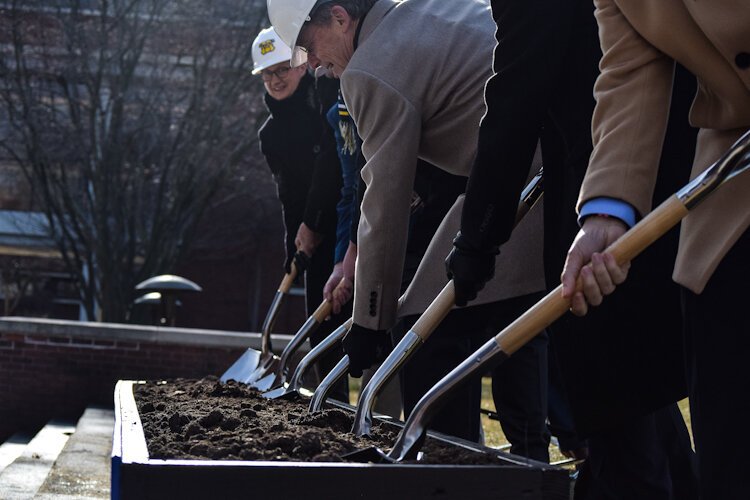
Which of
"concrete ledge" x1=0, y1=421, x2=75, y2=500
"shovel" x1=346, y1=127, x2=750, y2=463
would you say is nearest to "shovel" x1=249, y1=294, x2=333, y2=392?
"concrete ledge" x1=0, y1=421, x2=75, y2=500

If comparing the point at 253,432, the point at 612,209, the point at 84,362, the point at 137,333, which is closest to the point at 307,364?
the point at 253,432

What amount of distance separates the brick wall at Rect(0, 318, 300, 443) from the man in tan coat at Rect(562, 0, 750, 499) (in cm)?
915

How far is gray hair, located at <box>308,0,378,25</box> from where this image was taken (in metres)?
4.05

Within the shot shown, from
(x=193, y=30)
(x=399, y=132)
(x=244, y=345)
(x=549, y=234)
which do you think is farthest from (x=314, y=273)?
(x=193, y=30)

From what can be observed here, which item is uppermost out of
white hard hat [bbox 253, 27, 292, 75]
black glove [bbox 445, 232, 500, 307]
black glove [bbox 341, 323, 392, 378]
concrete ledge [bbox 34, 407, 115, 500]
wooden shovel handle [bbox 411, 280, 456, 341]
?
white hard hat [bbox 253, 27, 292, 75]

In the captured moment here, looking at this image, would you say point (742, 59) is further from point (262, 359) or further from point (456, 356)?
point (262, 359)

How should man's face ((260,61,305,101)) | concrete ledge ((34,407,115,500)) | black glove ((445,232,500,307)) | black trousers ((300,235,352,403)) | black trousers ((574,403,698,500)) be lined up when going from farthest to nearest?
man's face ((260,61,305,101)), black trousers ((300,235,352,403)), concrete ledge ((34,407,115,500)), black glove ((445,232,500,307)), black trousers ((574,403,698,500))

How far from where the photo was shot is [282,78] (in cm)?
650

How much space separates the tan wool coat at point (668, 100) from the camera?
2223 mm

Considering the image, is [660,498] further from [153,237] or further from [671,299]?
[153,237]

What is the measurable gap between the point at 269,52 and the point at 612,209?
4199 millimetres

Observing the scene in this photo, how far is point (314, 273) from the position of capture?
6.32m

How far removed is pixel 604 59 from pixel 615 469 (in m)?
0.96

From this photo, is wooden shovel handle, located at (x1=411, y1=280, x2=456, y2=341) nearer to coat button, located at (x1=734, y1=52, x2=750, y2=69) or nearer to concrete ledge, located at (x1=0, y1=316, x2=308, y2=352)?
coat button, located at (x1=734, y1=52, x2=750, y2=69)
